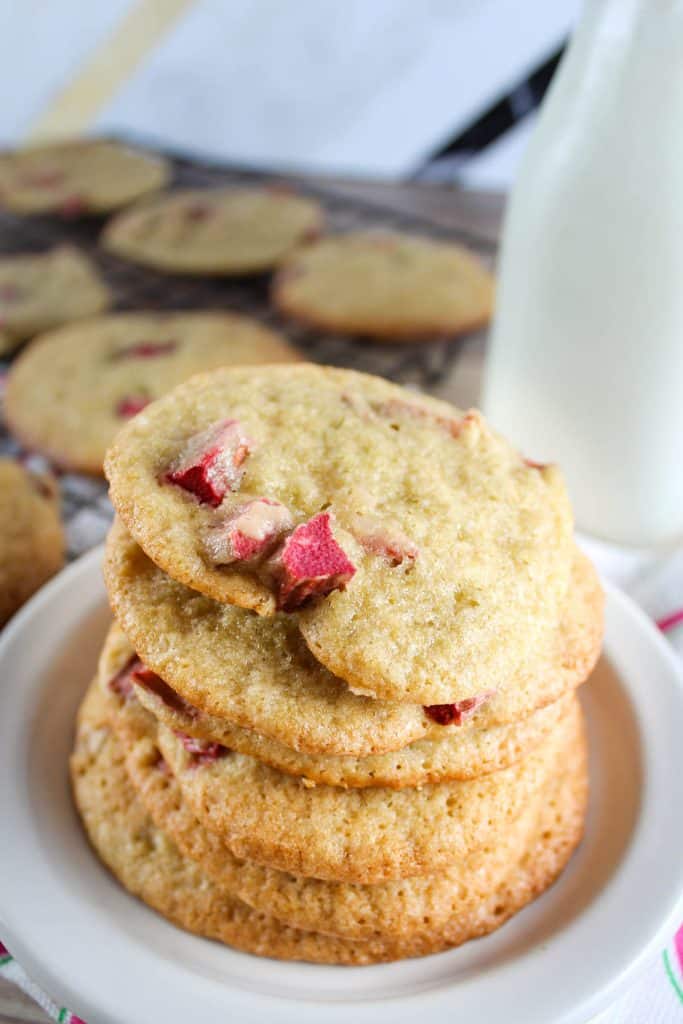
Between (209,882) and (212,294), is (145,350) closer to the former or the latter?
(212,294)

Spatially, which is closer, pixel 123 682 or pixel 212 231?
pixel 123 682

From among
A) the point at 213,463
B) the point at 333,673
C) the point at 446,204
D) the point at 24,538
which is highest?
the point at 213,463

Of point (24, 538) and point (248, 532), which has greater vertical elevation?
point (248, 532)

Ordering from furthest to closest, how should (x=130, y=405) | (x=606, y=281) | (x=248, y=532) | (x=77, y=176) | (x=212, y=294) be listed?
1. (x=77, y=176)
2. (x=212, y=294)
3. (x=130, y=405)
4. (x=606, y=281)
5. (x=248, y=532)

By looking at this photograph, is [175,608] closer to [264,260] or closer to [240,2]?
[264,260]

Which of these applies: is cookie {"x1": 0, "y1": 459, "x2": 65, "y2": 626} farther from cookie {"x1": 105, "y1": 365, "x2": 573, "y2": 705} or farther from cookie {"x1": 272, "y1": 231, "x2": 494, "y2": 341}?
cookie {"x1": 272, "y1": 231, "x2": 494, "y2": 341}

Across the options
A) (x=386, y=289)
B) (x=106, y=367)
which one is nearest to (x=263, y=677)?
(x=106, y=367)
